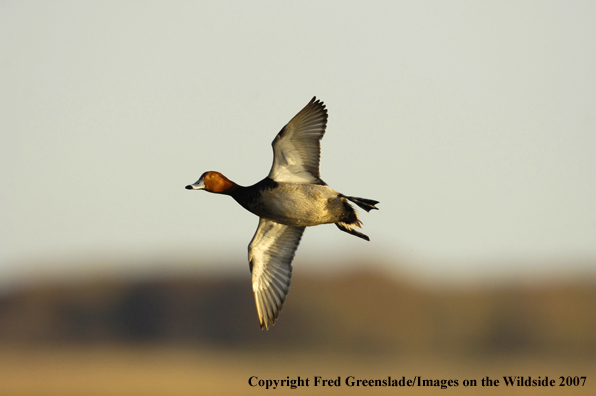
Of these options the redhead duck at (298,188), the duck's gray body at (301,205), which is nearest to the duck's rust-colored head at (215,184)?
the redhead duck at (298,188)

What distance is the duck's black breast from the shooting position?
13477 mm

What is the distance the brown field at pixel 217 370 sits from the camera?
146 ft

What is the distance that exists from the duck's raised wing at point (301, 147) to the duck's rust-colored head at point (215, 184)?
73 centimetres

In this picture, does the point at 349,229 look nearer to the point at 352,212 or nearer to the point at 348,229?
the point at 348,229

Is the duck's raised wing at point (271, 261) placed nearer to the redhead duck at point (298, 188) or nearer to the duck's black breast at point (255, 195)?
the redhead duck at point (298, 188)

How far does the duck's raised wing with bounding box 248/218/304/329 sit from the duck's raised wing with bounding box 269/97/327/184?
1.46 metres

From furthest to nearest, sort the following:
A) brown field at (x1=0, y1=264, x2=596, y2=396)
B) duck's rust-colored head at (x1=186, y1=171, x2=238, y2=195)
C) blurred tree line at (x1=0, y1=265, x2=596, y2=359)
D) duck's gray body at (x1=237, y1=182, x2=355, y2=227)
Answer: blurred tree line at (x1=0, y1=265, x2=596, y2=359)
brown field at (x1=0, y1=264, x2=596, y2=396)
duck's rust-colored head at (x1=186, y1=171, x2=238, y2=195)
duck's gray body at (x1=237, y1=182, x2=355, y2=227)

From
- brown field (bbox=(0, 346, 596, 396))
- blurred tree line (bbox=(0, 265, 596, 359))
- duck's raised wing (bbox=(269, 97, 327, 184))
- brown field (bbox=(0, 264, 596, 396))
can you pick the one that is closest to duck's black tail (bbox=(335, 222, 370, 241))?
duck's raised wing (bbox=(269, 97, 327, 184))

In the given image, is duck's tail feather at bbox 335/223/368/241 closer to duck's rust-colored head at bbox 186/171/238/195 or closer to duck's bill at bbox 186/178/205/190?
duck's rust-colored head at bbox 186/171/238/195

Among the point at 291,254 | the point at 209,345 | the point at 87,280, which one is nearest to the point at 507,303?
the point at 209,345

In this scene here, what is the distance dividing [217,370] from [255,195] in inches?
1666

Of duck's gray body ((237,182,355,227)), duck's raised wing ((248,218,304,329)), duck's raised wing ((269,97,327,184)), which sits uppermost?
duck's raised wing ((269,97,327,184))

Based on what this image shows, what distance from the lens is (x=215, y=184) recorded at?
45.4 feet

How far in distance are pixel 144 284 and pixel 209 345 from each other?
12.5 m
